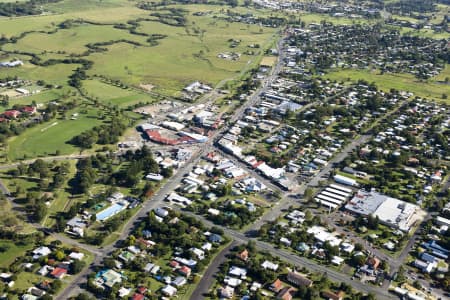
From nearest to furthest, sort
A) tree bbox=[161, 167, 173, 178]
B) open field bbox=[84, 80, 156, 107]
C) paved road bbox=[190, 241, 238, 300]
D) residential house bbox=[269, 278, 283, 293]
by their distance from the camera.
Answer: paved road bbox=[190, 241, 238, 300] → residential house bbox=[269, 278, 283, 293] → tree bbox=[161, 167, 173, 178] → open field bbox=[84, 80, 156, 107]

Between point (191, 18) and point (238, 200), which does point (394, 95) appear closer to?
point (238, 200)

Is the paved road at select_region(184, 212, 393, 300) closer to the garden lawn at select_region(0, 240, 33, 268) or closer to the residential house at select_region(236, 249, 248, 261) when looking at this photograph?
the residential house at select_region(236, 249, 248, 261)

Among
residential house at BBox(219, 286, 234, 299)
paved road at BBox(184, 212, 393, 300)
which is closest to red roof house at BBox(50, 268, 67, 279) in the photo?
residential house at BBox(219, 286, 234, 299)

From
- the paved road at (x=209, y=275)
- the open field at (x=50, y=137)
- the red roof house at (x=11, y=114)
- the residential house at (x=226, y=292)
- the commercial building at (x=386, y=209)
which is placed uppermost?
the red roof house at (x=11, y=114)

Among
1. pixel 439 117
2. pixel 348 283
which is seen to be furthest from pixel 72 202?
pixel 439 117

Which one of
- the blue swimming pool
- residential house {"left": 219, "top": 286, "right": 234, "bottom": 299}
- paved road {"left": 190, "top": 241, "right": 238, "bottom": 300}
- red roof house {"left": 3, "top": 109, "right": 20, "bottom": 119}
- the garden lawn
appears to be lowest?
paved road {"left": 190, "top": 241, "right": 238, "bottom": 300}

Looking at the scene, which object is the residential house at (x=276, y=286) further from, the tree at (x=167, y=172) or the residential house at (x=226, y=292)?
the tree at (x=167, y=172)

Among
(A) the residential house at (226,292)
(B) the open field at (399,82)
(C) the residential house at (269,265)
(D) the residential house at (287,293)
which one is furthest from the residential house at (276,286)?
(B) the open field at (399,82)
